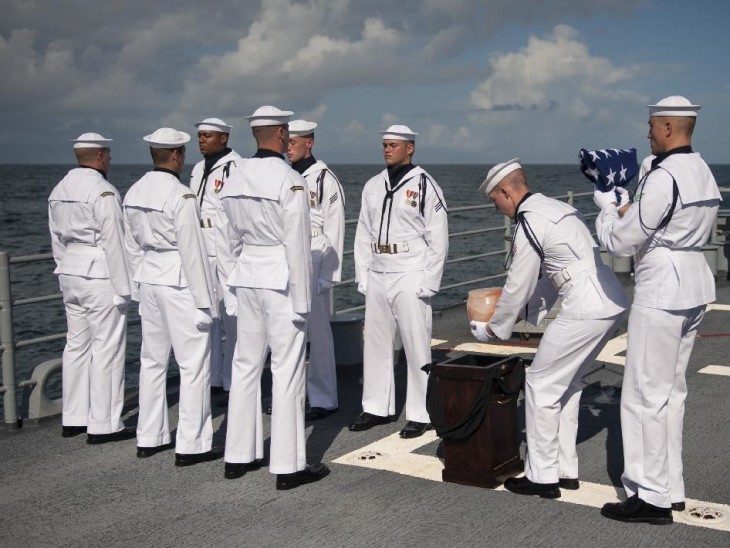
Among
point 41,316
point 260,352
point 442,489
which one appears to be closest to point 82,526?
point 260,352

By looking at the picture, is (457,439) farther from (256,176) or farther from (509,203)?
(256,176)

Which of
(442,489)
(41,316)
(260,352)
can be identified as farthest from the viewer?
(41,316)

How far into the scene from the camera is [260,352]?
6215 millimetres

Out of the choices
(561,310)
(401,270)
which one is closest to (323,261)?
(401,270)

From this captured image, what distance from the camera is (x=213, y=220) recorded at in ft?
27.4

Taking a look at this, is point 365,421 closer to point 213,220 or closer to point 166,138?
point 213,220

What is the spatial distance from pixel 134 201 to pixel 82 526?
216 centimetres

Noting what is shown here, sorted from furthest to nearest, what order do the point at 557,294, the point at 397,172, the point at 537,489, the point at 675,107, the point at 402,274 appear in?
1. the point at 397,172
2. the point at 402,274
3. the point at 557,294
4. the point at 537,489
5. the point at 675,107

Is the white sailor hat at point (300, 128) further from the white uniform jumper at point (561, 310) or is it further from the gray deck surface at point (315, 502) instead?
the white uniform jumper at point (561, 310)

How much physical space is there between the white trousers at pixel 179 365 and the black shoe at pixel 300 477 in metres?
0.84

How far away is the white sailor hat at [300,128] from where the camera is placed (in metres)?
7.88

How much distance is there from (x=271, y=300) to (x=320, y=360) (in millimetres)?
1879

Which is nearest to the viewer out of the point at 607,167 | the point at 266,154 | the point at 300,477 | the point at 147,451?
the point at 607,167

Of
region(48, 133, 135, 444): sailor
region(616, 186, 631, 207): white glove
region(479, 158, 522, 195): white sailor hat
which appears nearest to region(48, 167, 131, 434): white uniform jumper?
region(48, 133, 135, 444): sailor
